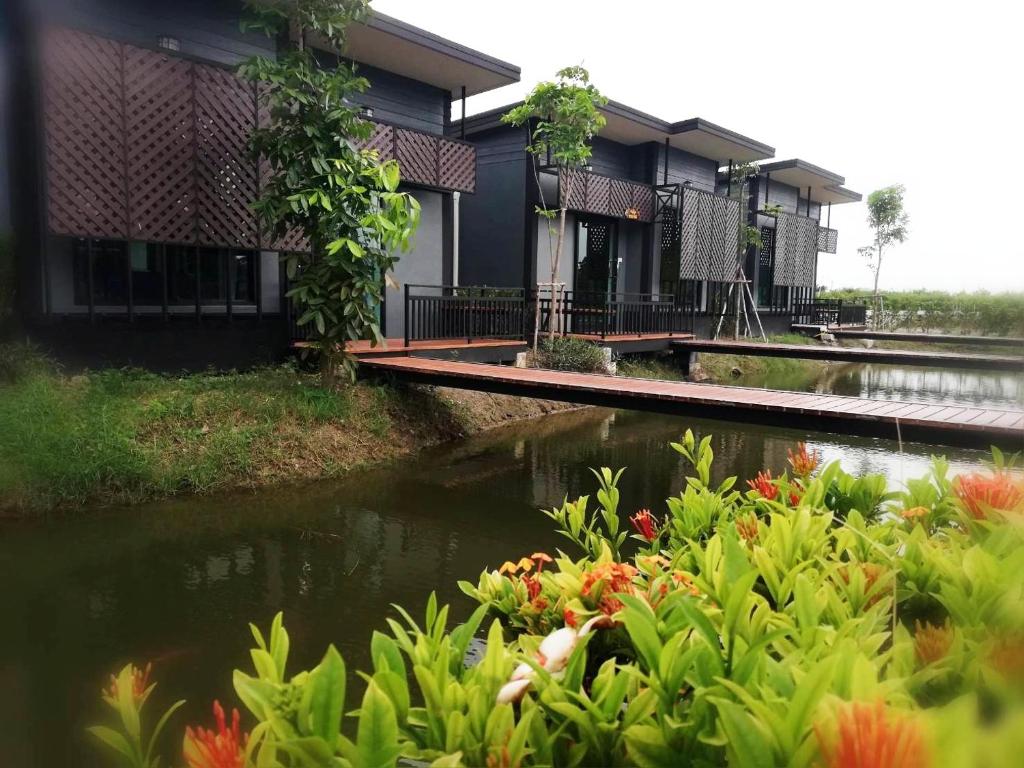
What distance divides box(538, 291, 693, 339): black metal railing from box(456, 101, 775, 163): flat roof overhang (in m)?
3.51

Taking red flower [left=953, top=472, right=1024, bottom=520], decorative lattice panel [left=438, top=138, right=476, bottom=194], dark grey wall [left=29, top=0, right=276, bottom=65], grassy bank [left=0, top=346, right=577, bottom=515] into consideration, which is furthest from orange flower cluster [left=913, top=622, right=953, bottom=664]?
decorative lattice panel [left=438, top=138, right=476, bottom=194]

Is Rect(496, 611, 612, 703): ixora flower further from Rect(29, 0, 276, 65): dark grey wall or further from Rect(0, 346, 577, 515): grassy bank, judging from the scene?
Rect(29, 0, 276, 65): dark grey wall

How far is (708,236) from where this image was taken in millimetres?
16656

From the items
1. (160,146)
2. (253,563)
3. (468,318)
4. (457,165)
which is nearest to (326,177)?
(160,146)

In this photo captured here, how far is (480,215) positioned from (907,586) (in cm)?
1377

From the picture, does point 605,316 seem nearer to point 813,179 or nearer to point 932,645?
point 932,645

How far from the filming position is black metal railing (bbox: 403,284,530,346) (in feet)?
34.7

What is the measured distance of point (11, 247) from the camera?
24.4ft

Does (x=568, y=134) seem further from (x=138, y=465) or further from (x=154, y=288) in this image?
(x=138, y=465)

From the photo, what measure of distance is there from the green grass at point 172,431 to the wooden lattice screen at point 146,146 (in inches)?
61.5

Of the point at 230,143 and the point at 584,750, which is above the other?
the point at 230,143

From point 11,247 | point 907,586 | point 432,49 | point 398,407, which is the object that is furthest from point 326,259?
point 907,586

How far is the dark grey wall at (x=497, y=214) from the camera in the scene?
1386 centimetres

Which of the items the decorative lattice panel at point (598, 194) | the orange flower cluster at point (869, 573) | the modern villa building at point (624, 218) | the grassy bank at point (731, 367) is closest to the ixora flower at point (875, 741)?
the orange flower cluster at point (869, 573)
